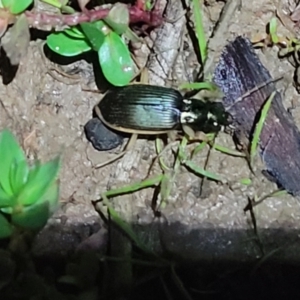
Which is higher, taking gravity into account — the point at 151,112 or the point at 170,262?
the point at 151,112

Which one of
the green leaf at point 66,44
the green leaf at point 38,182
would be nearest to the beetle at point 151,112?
the green leaf at point 66,44

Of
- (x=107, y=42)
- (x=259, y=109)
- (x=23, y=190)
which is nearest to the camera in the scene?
(x=23, y=190)

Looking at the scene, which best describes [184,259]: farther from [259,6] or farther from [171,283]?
[259,6]

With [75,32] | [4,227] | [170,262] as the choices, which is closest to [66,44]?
[75,32]

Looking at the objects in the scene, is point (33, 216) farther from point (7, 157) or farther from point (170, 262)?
point (170, 262)

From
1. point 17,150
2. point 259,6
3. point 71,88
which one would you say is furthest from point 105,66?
point 259,6

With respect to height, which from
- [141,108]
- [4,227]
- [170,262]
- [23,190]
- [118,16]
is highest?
[118,16]
